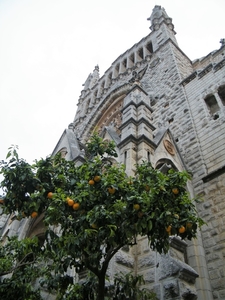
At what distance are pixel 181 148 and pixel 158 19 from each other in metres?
16.9

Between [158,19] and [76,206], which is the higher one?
[158,19]

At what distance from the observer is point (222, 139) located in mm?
8719

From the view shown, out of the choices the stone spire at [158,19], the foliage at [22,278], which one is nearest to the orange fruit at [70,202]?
the foliage at [22,278]

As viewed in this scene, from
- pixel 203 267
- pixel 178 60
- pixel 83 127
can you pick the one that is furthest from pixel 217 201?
pixel 83 127

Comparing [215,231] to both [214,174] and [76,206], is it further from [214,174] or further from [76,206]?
[76,206]

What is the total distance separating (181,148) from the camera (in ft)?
33.1

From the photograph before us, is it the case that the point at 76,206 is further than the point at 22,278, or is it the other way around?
the point at 22,278

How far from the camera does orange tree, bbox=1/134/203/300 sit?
3393 millimetres

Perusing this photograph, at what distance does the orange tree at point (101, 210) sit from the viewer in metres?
3.39

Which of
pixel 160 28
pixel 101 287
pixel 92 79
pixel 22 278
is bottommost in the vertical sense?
pixel 101 287

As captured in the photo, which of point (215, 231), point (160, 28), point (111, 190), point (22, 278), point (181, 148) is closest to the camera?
point (111, 190)

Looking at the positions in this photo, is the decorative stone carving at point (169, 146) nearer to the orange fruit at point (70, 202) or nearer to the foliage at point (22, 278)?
the foliage at point (22, 278)

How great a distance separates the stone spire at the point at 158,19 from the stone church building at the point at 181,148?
15.7 feet

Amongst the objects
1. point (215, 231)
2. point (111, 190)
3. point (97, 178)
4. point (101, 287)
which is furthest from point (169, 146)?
point (101, 287)
